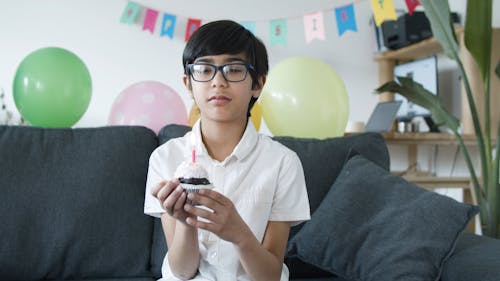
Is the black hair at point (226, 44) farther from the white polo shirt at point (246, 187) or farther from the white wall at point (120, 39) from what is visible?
the white wall at point (120, 39)

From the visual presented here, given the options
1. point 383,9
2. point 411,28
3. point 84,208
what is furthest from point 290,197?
point 411,28

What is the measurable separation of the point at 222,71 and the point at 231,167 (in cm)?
23

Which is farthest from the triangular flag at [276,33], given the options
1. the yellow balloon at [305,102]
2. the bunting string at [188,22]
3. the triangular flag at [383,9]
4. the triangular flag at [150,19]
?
the yellow balloon at [305,102]

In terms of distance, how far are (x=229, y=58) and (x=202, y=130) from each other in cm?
20

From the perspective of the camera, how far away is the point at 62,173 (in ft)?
5.13

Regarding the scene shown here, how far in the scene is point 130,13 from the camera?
321 centimetres

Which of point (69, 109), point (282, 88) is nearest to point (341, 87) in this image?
point (282, 88)

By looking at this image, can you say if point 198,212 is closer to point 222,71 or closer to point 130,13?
point 222,71

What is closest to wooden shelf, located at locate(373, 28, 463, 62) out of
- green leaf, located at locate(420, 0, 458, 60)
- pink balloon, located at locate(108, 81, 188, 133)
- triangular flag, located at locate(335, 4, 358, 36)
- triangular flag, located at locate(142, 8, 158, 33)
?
triangular flag, located at locate(335, 4, 358, 36)

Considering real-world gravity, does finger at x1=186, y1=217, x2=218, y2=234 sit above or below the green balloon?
below

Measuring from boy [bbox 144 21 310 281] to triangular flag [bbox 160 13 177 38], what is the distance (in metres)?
2.16

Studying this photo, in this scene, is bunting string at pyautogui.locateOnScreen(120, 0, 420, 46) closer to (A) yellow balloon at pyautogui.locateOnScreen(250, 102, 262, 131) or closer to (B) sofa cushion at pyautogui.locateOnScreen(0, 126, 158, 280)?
(A) yellow balloon at pyautogui.locateOnScreen(250, 102, 262, 131)

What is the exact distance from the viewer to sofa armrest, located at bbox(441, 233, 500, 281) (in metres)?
1.11

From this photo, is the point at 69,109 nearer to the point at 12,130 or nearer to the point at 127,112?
the point at 127,112
